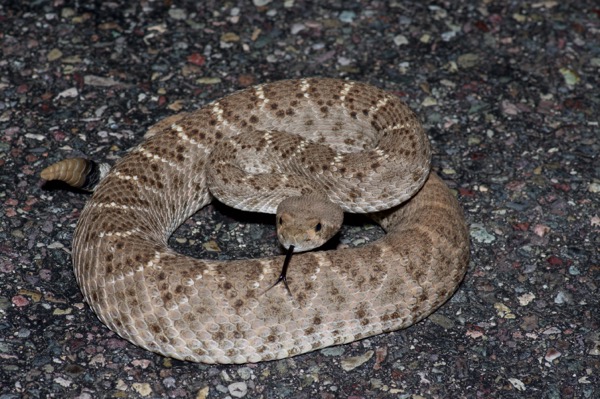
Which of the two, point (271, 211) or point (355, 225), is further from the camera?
point (355, 225)

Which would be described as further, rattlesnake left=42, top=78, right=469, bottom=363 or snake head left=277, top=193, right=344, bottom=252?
snake head left=277, top=193, right=344, bottom=252

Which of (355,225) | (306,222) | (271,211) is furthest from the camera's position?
(355,225)

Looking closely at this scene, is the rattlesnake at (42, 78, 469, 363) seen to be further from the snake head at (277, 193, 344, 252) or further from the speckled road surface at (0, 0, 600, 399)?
the speckled road surface at (0, 0, 600, 399)

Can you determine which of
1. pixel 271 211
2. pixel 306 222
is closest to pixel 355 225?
pixel 271 211

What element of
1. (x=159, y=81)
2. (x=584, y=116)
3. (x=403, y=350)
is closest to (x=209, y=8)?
(x=159, y=81)

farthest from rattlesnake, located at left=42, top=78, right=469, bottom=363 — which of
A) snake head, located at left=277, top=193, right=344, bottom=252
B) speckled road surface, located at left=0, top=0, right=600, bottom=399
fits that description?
speckled road surface, located at left=0, top=0, right=600, bottom=399

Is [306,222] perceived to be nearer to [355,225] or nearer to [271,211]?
[271,211]
